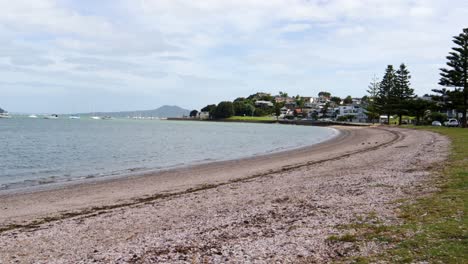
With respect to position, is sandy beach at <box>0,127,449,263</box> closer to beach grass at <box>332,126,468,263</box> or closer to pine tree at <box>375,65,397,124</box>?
beach grass at <box>332,126,468,263</box>

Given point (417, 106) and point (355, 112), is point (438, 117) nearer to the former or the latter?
point (417, 106)

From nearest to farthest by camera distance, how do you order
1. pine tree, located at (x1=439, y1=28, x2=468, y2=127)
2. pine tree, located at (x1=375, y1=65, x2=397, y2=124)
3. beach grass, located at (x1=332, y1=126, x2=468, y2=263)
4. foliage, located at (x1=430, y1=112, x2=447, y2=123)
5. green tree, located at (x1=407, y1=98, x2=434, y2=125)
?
beach grass, located at (x1=332, y1=126, x2=468, y2=263), pine tree, located at (x1=439, y1=28, x2=468, y2=127), green tree, located at (x1=407, y1=98, x2=434, y2=125), pine tree, located at (x1=375, y1=65, x2=397, y2=124), foliage, located at (x1=430, y1=112, x2=447, y2=123)

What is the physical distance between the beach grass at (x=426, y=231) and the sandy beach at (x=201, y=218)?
35 centimetres

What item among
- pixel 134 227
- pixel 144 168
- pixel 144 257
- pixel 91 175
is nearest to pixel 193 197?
pixel 134 227

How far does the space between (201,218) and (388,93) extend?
282ft

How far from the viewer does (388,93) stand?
292ft

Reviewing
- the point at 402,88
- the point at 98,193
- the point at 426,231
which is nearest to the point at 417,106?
the point at 402,88

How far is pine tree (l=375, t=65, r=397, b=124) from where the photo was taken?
284ft

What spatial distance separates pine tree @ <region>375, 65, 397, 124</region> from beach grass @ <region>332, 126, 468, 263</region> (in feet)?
263

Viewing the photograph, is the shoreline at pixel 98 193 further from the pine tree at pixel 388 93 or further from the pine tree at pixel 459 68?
the pine tree at pixel 388 93

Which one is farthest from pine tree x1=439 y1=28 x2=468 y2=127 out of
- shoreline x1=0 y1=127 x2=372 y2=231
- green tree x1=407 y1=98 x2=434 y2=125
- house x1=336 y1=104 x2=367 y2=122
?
house x1=336 y1=104 x2=367 y2=122

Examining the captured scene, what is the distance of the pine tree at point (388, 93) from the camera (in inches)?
3405

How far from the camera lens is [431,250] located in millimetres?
6285

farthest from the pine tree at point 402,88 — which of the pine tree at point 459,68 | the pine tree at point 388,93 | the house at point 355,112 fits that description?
the house at point 355,112
